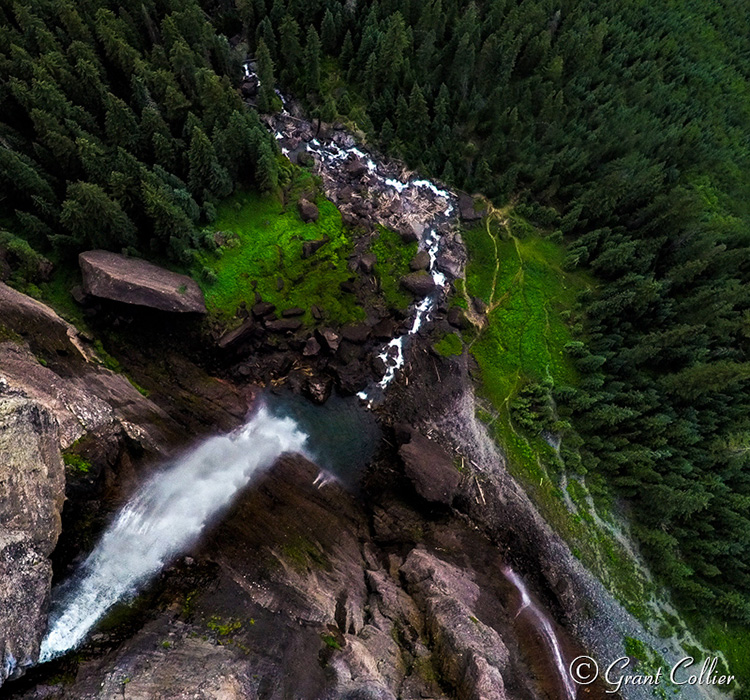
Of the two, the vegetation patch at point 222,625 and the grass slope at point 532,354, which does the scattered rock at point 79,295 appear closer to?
the vegetation patch at point 222,625

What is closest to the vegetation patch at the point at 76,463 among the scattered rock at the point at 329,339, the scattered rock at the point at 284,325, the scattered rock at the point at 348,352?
the scattered rock at the point at 284,325

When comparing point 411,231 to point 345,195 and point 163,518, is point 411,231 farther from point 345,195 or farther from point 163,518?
point 163,518

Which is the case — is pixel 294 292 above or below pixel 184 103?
below

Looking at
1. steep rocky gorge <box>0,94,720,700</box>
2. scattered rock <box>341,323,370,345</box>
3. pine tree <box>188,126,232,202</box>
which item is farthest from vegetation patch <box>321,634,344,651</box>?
pine tree <box>188,126,232,202</box>

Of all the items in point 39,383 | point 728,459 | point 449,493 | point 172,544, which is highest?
point 728,459

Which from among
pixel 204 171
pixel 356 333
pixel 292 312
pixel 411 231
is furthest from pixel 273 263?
pixel 411 231

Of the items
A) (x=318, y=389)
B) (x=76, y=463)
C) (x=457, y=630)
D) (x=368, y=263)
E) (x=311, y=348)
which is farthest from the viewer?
(x=368, y=263)

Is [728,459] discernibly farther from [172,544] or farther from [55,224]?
[55,224]

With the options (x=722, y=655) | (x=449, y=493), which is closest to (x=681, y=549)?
(x=722, y=655)
